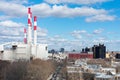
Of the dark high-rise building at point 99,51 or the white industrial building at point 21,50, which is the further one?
the dark high-rise building at point 99,51

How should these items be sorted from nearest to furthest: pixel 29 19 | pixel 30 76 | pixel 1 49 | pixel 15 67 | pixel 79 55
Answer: pixel 30 76 → pixel 15 67 → pixel 29 19 → pixel 1 49 → pixel 79 55

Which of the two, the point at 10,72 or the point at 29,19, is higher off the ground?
the point at 29,19

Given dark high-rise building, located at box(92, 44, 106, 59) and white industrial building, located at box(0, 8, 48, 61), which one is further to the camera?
dark high-rise building, located at box(92, 44, 106, 59)

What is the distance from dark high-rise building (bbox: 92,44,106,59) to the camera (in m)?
108

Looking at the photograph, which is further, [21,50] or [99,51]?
[99,51]

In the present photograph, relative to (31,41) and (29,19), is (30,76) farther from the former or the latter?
(31,41)

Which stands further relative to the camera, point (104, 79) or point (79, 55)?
point (79, 55)

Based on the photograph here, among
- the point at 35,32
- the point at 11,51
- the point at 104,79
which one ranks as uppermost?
the point at 35,32

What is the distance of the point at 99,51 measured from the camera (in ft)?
358

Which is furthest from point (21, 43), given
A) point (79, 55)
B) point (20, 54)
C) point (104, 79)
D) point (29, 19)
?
Result: point (79, 55)

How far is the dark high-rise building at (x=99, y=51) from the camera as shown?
107812mm

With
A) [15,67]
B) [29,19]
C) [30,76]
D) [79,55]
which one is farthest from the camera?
[79,55]

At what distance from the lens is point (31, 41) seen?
54344 millimetres

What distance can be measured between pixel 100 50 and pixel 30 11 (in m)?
62.2
